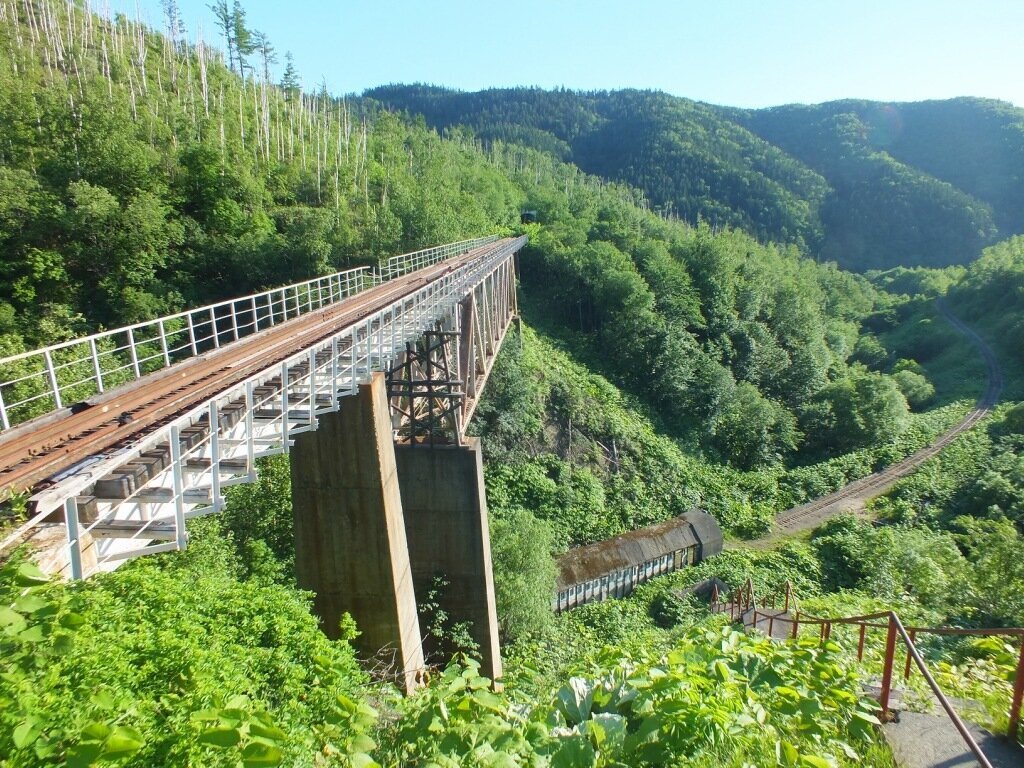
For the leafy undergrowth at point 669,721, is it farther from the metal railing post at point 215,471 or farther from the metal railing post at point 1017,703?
the metal railing post at point 215,471

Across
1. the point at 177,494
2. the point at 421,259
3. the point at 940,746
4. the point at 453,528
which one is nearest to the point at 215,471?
the point at 177,494

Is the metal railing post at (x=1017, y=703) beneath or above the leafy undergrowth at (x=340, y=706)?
beneath

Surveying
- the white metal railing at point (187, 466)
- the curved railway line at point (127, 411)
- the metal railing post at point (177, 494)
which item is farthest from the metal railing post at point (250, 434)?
the curved railway line at point (127, 411)

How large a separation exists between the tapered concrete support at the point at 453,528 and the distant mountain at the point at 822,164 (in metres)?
118

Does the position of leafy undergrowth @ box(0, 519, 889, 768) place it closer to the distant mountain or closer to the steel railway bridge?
the steel railway bridge

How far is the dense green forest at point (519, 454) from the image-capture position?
3.40 metres

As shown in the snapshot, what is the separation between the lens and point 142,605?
5.72 metres

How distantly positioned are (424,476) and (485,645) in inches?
188

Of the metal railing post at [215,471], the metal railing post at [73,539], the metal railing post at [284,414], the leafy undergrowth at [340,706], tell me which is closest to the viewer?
the leafy undergrowth at [340,706]

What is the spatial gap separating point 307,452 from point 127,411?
3.69 m

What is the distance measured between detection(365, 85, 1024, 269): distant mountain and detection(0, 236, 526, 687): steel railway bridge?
117844mm

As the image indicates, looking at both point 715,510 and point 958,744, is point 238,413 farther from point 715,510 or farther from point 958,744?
point 715,510

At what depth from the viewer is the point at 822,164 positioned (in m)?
143

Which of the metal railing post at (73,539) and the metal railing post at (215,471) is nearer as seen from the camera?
the metal railing post at (73,539)
